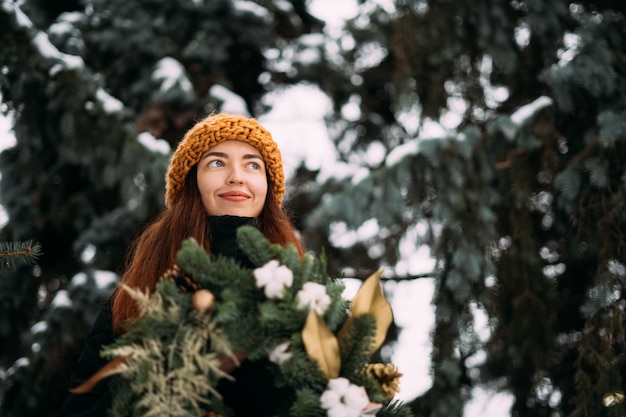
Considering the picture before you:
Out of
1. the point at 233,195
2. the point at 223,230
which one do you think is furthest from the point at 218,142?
the point at 223,230

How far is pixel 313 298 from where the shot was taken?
1333mm

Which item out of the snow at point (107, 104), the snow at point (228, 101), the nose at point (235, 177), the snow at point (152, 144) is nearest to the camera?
the nose at point (235, 177)

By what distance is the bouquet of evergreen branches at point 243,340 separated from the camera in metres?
1.26

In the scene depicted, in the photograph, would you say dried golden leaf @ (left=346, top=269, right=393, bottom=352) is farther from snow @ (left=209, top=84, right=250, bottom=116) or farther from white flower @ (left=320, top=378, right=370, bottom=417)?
snow @ (left=209, top=84, right=250, bottom=116)

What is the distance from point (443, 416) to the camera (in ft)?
10.3

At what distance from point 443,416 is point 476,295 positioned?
576 millimetres

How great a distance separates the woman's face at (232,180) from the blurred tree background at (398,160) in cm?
39

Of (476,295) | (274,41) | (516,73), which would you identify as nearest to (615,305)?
(476,295)

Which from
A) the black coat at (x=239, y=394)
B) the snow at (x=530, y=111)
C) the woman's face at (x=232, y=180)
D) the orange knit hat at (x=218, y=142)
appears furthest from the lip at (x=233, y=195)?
the snow at (x=530, y=111)

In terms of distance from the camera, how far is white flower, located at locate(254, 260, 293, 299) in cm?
132

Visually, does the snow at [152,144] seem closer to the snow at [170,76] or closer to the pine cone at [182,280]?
the snow at [170,76]

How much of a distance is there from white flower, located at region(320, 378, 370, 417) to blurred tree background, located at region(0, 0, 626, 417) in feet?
2.80

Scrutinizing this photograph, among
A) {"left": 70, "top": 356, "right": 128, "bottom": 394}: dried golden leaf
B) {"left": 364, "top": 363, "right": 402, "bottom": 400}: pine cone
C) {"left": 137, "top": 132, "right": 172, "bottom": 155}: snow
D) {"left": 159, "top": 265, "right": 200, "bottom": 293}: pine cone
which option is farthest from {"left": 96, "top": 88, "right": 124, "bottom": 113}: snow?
{"left": 364, "top": 363, "right": 402, "bottom": 400}: pine cone

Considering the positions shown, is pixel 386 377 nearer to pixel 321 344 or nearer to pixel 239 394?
pixel 321 344
